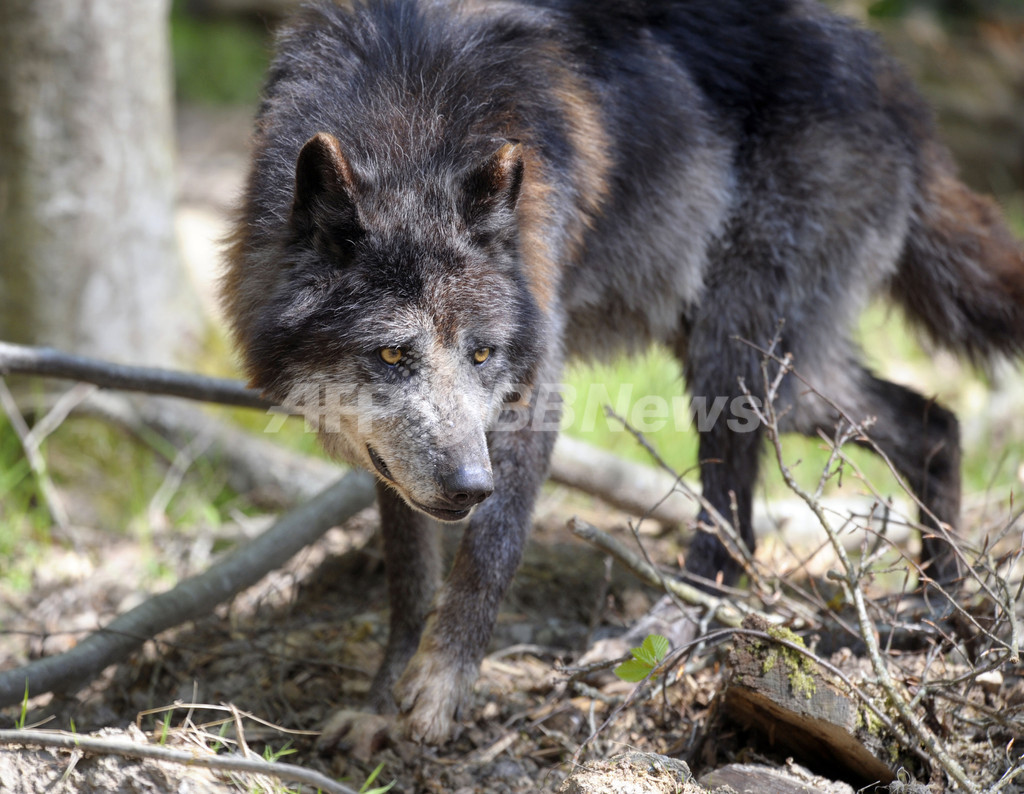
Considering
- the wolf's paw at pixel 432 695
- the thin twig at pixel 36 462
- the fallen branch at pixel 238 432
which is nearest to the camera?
the wolf's paw at pixel 432 695

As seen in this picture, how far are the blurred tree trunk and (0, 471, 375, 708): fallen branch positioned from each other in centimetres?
192

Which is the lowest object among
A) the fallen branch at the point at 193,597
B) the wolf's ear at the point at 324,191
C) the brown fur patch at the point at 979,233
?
the fallen branch at the point at 193,597

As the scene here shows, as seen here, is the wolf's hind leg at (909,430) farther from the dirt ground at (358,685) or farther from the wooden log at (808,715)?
the wooden log at (808,715)

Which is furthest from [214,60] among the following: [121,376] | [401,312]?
[401,312]

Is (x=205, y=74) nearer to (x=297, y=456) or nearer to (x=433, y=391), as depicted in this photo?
(x=297, y=456)

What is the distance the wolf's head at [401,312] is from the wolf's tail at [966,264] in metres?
2.09

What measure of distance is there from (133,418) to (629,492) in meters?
2.70

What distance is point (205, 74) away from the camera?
1112cm

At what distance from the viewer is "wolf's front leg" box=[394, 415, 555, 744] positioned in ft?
9.25

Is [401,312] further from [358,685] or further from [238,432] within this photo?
[238,432]

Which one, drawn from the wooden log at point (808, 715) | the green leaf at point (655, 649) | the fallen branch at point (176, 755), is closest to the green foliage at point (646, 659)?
the green leaf at point (655, 649)

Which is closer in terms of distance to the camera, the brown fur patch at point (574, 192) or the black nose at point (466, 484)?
the black nose at point (466, 484)

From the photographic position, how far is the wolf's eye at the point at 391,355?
2.57m

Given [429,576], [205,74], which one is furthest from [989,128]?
[205,74]
